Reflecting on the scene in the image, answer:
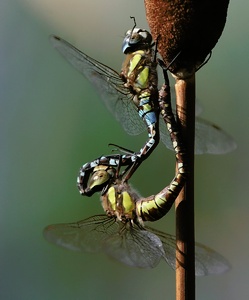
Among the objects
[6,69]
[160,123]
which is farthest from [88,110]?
[160,123]

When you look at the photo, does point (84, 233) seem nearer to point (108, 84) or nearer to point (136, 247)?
point (136, 247)

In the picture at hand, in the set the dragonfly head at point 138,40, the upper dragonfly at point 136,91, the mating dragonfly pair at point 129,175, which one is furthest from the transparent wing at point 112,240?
the dragonfly head at point 138,40

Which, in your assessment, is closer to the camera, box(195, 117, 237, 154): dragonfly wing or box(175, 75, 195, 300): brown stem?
box(175, 75, 195, 300): brown stem

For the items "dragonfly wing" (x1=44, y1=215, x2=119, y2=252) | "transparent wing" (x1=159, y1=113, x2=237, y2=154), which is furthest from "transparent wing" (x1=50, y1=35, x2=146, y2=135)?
"dragonfly wing" (x1=44, y1=215, x2=119, y2=252)

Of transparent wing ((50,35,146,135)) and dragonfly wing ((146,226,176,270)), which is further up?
transparent wing ((50,35,146,135))

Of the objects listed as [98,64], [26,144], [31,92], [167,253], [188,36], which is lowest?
[167,253]

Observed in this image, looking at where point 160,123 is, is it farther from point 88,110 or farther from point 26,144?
point 26,144

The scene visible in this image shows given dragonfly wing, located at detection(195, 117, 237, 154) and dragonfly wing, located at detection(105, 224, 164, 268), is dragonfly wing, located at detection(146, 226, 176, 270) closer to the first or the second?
dragonfly wing, located at detection(105, 224, 164, 268)

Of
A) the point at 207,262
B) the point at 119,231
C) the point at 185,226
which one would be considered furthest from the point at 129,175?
→ the point at 185,226

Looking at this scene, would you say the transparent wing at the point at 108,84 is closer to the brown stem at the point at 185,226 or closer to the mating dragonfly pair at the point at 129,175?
the mating dragonfly pair at the point at 129,175
